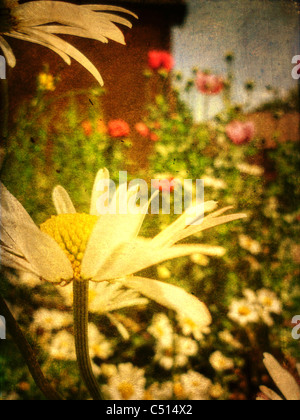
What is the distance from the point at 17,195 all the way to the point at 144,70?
0.51 metres

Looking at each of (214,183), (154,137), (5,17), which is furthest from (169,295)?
(5,17)

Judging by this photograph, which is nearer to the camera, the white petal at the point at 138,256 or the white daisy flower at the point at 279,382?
the white petal at the point at 138,256

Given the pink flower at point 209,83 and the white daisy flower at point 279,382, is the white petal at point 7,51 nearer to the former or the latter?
the pink flower at point 209,83

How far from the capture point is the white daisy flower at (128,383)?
91 cm

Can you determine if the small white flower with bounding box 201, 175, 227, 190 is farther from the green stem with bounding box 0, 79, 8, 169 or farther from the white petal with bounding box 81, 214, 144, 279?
the green stem with bounding box 0, 79, 8, 169

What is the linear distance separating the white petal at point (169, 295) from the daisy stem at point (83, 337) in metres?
0.12

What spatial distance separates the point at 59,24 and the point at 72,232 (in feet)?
1.95

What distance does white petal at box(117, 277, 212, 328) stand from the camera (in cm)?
89

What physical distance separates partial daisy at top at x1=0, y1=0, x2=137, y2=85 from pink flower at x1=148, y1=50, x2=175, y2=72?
0.10m

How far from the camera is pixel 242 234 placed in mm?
937

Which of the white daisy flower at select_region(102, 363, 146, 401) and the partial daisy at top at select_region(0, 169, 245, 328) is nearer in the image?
the partial daisy at top at select_region(0, 169, 245, 328)

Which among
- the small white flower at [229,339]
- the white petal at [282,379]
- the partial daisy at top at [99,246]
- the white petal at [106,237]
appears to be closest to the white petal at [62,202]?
the partial daisy at top at [99,246]

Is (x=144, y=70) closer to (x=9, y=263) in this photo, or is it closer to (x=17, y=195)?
(x=17, y=195)


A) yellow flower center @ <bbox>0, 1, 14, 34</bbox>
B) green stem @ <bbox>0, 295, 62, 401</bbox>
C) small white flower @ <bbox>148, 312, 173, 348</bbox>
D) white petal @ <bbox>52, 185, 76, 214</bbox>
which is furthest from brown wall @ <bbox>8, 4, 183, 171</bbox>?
green stem @ <bbox>0, 295, 62, 401</bbox>
